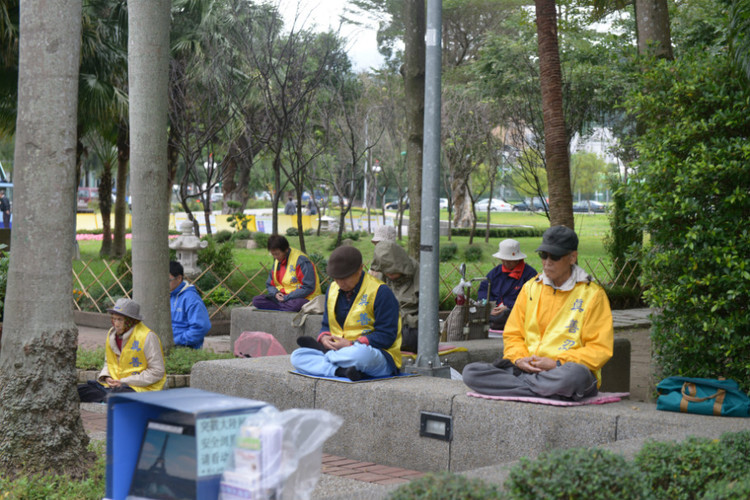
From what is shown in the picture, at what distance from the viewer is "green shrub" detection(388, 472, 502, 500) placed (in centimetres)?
285

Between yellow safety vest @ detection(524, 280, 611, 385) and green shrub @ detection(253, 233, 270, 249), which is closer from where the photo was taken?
yellow safety vest @ detection(524, 280, 611, 385)

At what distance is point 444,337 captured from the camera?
8828mm

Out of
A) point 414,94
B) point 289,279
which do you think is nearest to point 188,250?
point 289,279

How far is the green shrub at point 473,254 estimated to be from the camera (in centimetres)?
2625

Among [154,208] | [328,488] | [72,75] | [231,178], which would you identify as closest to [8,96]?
[154,208]

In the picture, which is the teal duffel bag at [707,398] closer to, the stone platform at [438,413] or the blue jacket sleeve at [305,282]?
the stone platform at [438,413]

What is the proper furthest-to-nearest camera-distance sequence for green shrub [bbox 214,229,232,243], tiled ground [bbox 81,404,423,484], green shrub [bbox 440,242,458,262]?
green shrub [bbox 214,229,232,243] < green shrub [bbox 440,242,458,262] < tiled ground [bbox 81,404,423,484]

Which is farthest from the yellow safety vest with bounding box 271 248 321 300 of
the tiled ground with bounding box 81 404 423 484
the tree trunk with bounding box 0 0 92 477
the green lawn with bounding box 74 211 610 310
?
the tree trunk with bounding box 0 0 92 477

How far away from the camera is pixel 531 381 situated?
5.39 metres

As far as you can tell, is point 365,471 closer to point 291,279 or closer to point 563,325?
point 563,325

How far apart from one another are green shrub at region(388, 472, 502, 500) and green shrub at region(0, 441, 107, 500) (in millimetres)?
2431

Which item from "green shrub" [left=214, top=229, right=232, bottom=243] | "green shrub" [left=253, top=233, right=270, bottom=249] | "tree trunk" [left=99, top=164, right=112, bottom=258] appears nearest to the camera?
"tree trunk" [left=99, top=164, right=112, bottom=258]

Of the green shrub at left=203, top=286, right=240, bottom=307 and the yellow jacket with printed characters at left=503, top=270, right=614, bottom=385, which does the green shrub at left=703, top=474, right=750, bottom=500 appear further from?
the green shrub at left=203, top=286, right=240, bottom=307

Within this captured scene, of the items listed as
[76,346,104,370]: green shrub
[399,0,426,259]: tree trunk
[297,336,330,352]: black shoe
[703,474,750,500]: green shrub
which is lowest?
[76,346,104,370]: green shrub
